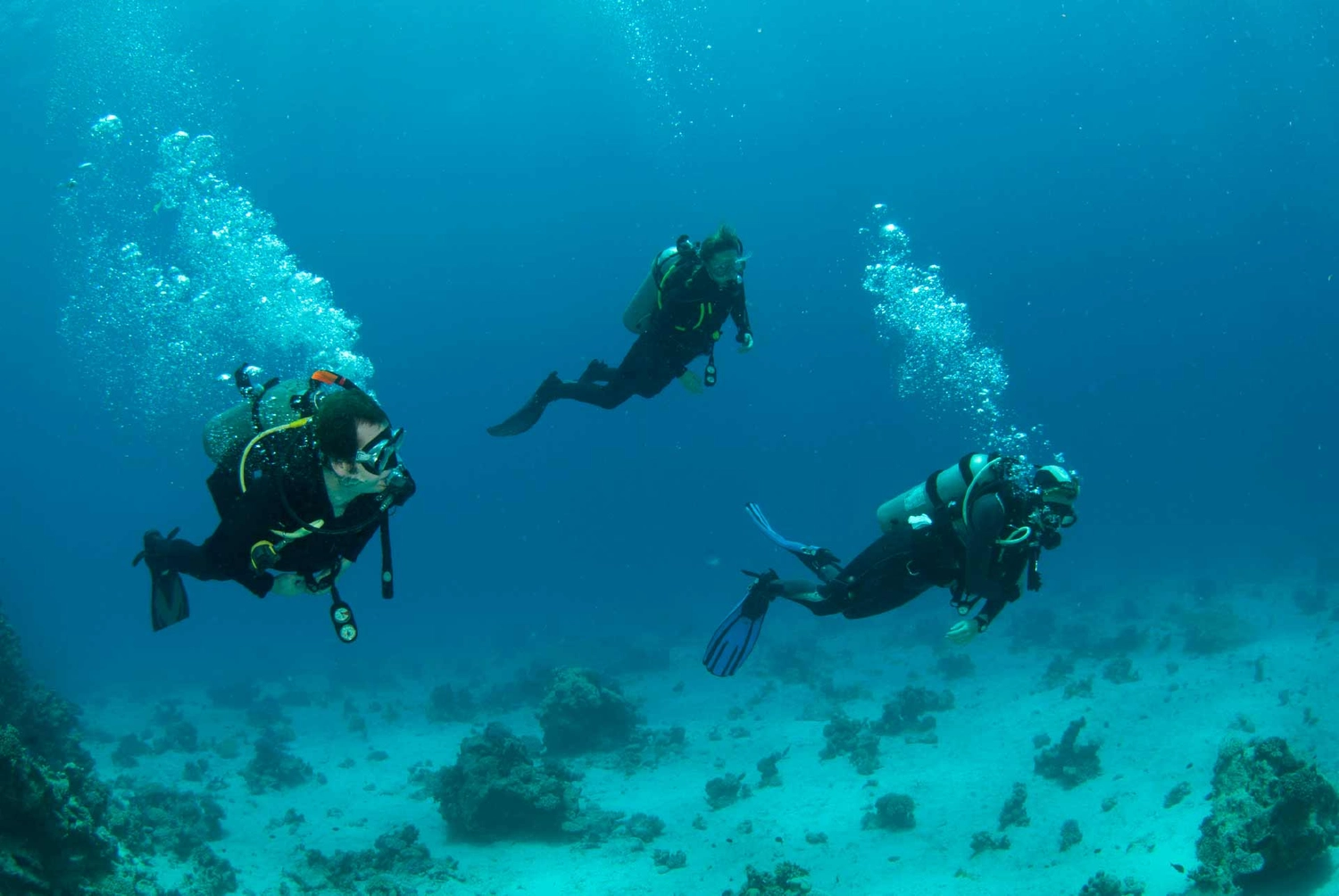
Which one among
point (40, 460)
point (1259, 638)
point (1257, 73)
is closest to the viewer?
point (1259, 638)

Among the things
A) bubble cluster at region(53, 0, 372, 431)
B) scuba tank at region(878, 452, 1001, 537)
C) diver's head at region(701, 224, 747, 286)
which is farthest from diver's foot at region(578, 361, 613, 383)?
bubble cluster at region(53, 0, 372, 431)

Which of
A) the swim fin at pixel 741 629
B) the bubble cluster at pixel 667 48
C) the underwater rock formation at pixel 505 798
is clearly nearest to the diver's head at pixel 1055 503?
the swim fin at pixel 741 629

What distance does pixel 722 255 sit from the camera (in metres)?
7.95

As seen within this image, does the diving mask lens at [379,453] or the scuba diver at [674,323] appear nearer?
the diving mask lens at [379,453]

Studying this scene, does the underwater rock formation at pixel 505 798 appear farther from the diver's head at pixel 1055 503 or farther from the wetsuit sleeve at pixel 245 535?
the diver's head at pixel 1055 503

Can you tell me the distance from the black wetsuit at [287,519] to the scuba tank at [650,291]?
488 centimetres

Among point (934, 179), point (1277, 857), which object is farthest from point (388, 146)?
point (1277, 857)

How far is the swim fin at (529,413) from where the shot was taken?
32.8ft

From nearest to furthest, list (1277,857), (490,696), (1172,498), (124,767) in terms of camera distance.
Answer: (1277,857) → (124,767) → (490,696) → (1172,498)

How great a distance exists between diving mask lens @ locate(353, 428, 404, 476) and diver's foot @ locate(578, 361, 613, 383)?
6069 millimetres

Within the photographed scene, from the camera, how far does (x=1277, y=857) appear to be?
5957mm

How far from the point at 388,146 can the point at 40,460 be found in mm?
88495

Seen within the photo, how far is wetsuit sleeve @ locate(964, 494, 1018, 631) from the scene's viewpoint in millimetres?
5824

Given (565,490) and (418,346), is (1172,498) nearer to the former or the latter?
(565,490)
